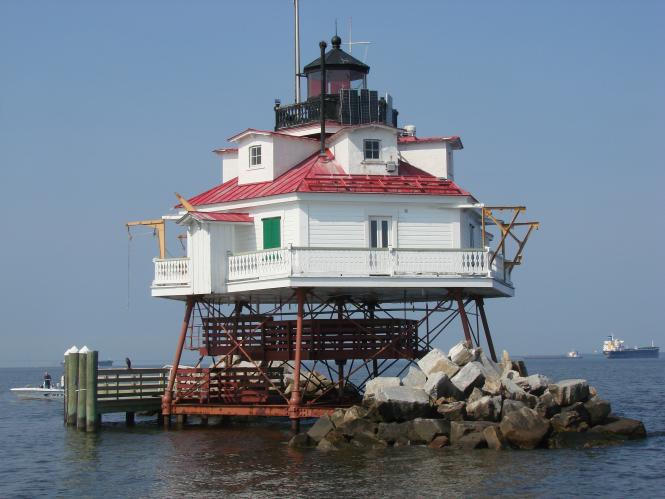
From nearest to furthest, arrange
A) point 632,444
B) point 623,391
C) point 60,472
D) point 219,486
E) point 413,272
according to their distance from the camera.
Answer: point 219,486 < point 60,472 < point 632,444 < point 413,272 < point 623,391

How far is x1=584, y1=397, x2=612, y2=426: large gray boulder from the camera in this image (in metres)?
37.1

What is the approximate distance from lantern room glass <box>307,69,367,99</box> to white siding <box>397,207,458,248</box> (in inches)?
317

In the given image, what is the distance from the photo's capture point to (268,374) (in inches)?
1770

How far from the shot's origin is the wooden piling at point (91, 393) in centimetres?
4212

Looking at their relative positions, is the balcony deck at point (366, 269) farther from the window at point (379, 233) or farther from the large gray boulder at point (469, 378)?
the large gray boulder at point (469, 378)

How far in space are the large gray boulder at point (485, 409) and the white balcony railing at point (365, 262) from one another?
5.42 metres

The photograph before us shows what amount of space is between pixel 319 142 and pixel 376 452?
47.4 feet

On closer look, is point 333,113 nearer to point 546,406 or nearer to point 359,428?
point 359,428

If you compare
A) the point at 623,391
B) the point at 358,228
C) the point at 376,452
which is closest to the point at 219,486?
the point at 376,452

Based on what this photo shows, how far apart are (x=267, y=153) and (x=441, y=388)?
12186mm

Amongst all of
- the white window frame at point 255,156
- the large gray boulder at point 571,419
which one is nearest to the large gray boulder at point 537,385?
the large gray boulder at point 571,419

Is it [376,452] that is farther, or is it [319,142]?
[319,142]

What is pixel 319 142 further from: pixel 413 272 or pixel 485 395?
pixel 485 395

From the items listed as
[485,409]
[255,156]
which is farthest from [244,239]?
[485,409]
